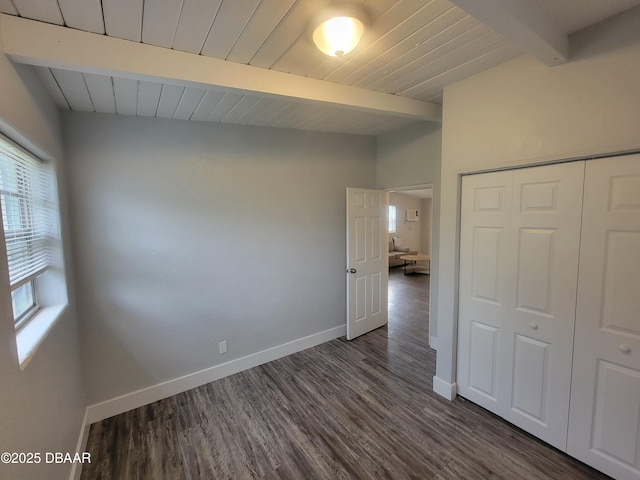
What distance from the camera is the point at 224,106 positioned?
7.63 feet

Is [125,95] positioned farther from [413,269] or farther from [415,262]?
[415,262]

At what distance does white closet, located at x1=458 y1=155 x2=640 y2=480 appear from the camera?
156 centimetres

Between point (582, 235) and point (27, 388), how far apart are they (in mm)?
2898

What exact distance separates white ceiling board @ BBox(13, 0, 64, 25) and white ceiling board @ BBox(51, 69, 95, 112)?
0.42m

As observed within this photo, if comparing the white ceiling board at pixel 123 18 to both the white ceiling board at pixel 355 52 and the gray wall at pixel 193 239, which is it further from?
the gray wall at pixel 193 239

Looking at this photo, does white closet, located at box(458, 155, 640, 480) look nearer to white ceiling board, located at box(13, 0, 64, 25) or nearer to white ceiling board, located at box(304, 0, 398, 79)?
white ceiling board, located at box(304, 0, 398, 79)

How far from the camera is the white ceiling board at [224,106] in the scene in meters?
2.16

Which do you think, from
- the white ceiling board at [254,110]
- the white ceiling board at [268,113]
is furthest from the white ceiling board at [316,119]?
the white ceiling board at [254,110]

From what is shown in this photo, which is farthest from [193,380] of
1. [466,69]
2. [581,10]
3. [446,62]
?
[581,10]

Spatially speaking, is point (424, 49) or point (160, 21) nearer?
point (160, 21)

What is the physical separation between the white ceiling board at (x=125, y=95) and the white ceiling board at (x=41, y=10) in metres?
0.49

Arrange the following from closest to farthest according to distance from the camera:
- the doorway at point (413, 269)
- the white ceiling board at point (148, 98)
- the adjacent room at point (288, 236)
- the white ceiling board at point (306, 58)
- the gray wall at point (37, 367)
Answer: the gray wall at point (37, 367) < the adjacent room at point (288, 236) < the white ceiling board at point (306, 58) < the white ceiling board at point (148, 98) < the doorway at point (413, 269)

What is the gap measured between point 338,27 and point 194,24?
0.68 m

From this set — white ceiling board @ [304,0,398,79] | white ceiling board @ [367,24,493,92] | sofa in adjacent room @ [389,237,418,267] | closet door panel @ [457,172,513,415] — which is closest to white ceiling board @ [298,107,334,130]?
white ceiling board @ [367,24,493,92]
